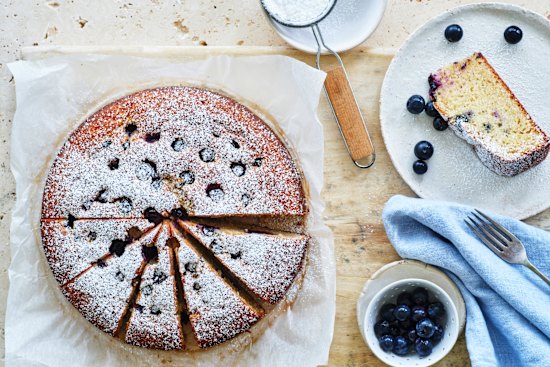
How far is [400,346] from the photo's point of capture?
3551mm

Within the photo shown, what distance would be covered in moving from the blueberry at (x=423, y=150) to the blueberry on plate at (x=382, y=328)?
0.82 m

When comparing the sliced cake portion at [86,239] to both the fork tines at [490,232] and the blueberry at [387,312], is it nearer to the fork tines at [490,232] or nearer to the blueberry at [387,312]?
the blueberry at [387,312]

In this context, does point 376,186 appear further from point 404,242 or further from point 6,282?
point 6,282

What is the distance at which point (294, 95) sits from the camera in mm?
3617

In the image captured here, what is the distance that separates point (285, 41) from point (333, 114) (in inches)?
16.9

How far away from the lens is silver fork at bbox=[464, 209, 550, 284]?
139 inches

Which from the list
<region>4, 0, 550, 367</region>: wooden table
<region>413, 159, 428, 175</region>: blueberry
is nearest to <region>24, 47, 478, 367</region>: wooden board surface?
<region>4, 0, 550, 367</region>: wooden table

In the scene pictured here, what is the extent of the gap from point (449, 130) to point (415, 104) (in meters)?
0.23

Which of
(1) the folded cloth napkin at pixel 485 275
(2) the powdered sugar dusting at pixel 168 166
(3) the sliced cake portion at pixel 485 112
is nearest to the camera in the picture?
(2) the powdered sugar dusting at pixel 168 166

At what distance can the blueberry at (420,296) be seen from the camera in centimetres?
359

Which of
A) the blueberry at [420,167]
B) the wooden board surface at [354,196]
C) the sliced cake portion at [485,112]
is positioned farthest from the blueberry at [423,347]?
the sliced cake portion at [485,112]

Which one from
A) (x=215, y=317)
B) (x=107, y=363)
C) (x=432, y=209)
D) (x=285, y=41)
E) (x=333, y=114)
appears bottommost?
(x=107, y=363)

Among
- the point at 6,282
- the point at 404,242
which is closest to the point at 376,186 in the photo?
the point at 404,242

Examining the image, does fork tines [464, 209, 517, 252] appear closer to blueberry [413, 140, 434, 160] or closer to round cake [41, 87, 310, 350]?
blueberry [413, 140, 434, 160]
